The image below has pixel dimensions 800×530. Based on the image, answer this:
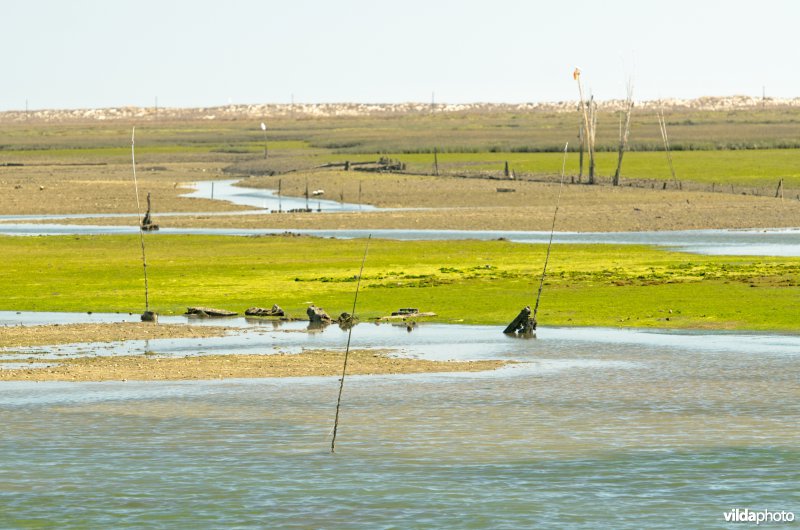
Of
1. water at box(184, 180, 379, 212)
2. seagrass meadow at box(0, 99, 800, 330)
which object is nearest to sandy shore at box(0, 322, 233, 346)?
seagrass meadow at box(0, 99, 800, 330)

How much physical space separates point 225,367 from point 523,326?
7910 mm

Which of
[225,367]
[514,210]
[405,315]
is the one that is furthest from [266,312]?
[514,210]

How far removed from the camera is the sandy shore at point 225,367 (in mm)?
27016

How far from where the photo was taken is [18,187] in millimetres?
99625

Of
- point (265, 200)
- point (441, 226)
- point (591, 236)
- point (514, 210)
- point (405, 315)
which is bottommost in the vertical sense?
point (265, 200)

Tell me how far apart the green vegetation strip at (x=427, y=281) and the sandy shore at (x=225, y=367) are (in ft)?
23.4

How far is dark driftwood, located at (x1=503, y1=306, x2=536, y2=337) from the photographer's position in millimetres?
32719

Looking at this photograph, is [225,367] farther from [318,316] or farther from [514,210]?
[514,210]

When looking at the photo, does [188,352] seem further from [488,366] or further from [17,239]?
[17,239]

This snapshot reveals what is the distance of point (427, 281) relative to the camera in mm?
43938

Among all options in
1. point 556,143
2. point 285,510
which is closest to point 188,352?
point 285,510

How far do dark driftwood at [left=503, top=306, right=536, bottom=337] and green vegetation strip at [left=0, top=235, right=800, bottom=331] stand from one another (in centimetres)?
213

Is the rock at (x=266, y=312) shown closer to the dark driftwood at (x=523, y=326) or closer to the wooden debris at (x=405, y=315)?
the wooden debris at (x=405, y=315)

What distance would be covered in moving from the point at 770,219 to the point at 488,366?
1905 inches
